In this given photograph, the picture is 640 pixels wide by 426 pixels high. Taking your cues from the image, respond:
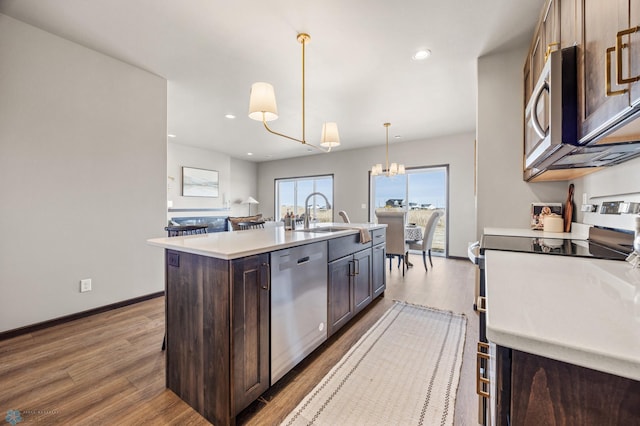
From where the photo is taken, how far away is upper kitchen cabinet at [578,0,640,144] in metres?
0.65

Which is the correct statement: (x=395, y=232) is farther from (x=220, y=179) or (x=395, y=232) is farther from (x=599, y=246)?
(x=220, y=179)

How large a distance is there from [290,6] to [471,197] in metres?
4.77

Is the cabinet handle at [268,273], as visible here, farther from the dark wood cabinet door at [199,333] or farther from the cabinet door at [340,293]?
the cabinet door at [340,293]

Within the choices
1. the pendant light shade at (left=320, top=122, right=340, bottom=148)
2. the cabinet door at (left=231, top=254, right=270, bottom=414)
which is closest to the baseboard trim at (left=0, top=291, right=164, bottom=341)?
the cabinet door at (left=231, top=254, right=270, bottom=414)

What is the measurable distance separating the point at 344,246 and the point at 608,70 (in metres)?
1.76

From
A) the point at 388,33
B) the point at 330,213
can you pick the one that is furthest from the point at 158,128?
the point at 330,213

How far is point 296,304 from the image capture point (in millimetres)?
1663

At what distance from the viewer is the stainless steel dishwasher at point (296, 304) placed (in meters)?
1.51

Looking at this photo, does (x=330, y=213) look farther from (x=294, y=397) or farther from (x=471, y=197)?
(x=294, y=397)

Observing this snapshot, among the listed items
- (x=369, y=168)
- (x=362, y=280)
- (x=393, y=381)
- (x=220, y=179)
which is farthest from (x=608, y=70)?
(x=220, y=179)

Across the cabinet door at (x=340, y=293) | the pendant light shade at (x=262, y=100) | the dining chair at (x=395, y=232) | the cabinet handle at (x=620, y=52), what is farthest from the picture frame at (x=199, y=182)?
the cabinet handle at (x=620, y=52)

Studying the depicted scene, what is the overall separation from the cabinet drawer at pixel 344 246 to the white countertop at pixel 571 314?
1.22 metres

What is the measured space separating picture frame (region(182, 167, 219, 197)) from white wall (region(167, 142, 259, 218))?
0.09 metres

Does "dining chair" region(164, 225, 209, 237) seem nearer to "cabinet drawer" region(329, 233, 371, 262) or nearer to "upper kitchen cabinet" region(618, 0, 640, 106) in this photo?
"cabinet drawer" region(329, 233, 371, 262)
